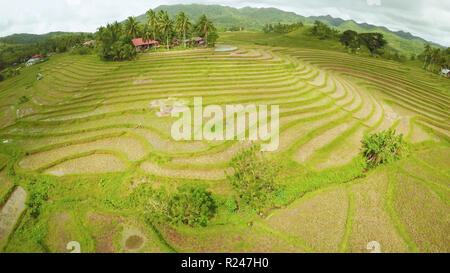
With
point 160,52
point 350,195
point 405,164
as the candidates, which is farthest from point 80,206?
point 160,52

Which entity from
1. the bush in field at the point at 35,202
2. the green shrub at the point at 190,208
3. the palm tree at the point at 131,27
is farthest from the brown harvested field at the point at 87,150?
the palm tree at the point at 131,27

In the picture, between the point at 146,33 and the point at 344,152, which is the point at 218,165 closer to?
the point at 344,152

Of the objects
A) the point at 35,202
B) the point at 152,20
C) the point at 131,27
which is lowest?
the point at 35,202

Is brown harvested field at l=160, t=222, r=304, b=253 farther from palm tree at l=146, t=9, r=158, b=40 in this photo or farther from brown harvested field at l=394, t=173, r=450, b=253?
palm tree at l=146, t=9, r=158, b=40

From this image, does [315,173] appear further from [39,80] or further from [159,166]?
[39,80]

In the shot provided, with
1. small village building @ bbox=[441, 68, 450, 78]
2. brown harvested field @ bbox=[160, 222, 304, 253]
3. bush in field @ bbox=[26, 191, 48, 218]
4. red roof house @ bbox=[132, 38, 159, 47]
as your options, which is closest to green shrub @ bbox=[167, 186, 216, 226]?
brown harvested field @ bbox=[160, 222, 304, 253]

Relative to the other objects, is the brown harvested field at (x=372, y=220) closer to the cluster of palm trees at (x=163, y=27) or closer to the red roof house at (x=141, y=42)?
the cluster of palm trees at (x=163, y=27)

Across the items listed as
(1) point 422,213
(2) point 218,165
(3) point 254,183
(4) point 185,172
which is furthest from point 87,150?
(1) point 422,213
